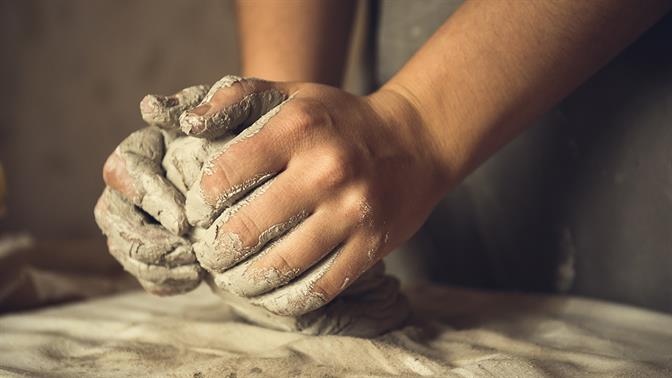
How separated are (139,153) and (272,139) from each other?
25 cm

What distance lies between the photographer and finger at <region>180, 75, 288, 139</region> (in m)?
0.82

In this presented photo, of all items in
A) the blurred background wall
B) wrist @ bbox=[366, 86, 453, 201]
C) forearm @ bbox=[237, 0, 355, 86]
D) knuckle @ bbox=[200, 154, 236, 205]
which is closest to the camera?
knuckle @ bbox=[200, 154, 236, 205]

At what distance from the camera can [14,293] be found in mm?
1526

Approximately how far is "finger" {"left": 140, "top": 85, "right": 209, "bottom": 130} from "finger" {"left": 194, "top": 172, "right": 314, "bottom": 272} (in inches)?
6.3

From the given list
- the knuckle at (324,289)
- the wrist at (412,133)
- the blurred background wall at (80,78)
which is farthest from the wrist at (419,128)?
the blurred background wall at (80,78)

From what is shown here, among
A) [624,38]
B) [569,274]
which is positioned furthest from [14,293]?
[624,38]

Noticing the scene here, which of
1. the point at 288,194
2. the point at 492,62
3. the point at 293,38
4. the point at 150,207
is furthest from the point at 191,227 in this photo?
the point at 293,38

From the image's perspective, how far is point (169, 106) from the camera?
2.88 ft

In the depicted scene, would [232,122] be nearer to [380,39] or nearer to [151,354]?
[151,354]

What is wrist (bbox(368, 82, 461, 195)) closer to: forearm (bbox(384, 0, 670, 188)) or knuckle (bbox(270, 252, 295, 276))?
forearm (bbox(384, 0, 670, 188))

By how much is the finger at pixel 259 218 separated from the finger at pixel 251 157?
0.7 inches

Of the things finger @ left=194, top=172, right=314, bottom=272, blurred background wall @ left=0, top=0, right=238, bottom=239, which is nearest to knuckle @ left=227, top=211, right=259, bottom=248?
finger @ left=194, top=172, right=314, bottom=272

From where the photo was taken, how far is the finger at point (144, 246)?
3.01ft

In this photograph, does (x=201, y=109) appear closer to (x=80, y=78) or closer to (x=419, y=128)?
(x=419, y=128)
